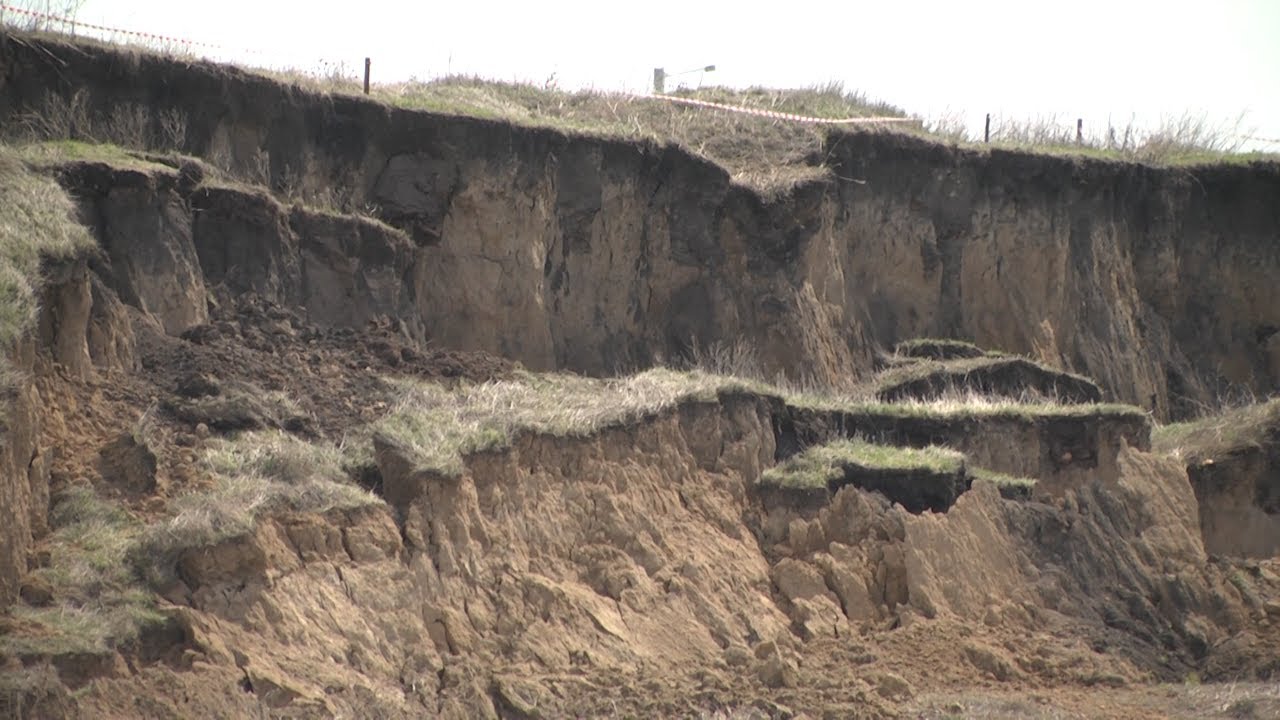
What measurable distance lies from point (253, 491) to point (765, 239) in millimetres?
11138

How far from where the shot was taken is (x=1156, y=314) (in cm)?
3066

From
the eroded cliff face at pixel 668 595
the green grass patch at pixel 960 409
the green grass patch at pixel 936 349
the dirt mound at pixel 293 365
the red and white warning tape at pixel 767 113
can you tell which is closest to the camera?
the eroded cliff face at pixel 668 595

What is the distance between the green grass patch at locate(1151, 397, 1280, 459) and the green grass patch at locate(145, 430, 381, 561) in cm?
1110

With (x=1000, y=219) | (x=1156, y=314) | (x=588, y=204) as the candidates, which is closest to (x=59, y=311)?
(x=588, y=204)

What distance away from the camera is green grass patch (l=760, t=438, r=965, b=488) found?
63.5 ft

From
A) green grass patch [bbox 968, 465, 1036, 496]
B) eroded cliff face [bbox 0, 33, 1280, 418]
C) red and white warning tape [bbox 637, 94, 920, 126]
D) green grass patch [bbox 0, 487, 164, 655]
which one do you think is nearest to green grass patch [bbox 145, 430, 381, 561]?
green grass patch [bbox 0, 487, 164, 655]

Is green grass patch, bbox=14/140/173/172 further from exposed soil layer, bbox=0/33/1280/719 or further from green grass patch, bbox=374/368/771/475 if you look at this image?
green grass patch, bbox=374/368/771/475

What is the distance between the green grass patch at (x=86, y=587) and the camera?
13680 mm

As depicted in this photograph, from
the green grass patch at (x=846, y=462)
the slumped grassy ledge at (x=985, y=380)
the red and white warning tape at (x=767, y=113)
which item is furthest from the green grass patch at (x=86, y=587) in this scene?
the red and white warning tape at (x=767, y=113)

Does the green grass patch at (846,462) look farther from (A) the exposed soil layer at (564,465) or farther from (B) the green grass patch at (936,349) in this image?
(B) the green grass patch at (936,349)

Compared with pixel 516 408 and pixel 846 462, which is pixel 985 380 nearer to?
pixel 846 462

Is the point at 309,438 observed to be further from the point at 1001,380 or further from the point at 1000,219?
the point at 1000,219

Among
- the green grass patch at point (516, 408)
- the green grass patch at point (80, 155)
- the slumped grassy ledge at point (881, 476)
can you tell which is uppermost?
the green grass patch at point (80, 155)

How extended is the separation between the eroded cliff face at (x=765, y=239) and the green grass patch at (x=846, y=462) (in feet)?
14.8
